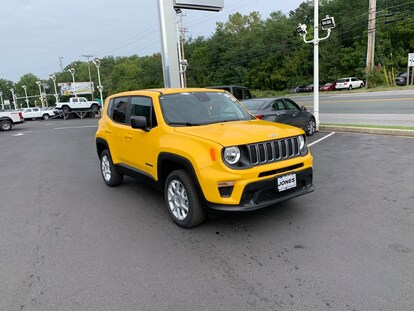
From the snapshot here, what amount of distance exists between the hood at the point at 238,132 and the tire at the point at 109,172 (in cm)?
233

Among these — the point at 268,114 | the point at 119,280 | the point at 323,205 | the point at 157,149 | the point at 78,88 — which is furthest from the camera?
the point at 78,88

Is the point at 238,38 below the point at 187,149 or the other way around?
the other way around

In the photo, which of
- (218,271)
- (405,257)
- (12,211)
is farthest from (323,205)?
(12,211)

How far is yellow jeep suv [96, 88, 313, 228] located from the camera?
3781 mm

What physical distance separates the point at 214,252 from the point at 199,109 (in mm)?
2220

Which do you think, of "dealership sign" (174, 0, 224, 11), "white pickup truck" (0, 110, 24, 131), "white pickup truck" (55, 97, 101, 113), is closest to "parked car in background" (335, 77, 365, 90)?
"white pickup truck" (55, 97, 101, 113)

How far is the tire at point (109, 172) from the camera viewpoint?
6.22 metres

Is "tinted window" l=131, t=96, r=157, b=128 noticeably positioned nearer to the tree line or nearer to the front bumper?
the front bumper

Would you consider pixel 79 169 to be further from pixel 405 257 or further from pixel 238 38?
pixel 238 38

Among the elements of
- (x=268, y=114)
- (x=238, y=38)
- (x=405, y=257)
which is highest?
(x=238, y=38)

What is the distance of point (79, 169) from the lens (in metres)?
8.38

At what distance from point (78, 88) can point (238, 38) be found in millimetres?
37613

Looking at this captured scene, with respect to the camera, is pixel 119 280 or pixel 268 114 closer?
pixel 119 280

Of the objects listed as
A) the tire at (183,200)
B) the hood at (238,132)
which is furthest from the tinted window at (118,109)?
the tire at (183,200)
